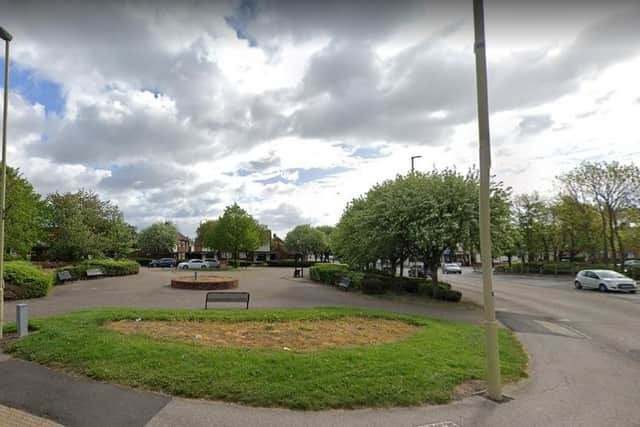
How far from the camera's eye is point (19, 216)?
29938 mm

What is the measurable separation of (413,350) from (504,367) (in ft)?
5.58

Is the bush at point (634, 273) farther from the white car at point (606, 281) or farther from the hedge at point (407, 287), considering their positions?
the hedge at point (407, 287)

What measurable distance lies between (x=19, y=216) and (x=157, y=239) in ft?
119

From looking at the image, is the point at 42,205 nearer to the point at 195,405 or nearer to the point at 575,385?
the point at 195,405

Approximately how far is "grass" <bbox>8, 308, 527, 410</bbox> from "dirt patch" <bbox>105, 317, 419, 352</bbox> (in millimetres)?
593

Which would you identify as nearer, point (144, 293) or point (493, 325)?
point (493, 325)

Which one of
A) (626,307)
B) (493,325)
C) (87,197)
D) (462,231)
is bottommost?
(626,307)

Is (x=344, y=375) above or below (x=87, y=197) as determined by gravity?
below

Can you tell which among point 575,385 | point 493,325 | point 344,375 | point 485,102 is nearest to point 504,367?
point 575,385

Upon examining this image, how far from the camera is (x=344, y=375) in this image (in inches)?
237

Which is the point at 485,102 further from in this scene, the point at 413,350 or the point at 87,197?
the point at 87,197

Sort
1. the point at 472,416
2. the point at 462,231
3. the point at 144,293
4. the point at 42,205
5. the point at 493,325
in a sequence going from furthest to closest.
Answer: the point at 42,205 < the point at 144,293 < the point at 462,231 < the point at 493,325 < the point at 472,416

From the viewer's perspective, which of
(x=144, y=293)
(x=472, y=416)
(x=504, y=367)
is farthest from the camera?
Answer: (x=144, y=293)

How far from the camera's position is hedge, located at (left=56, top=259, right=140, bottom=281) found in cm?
2553
